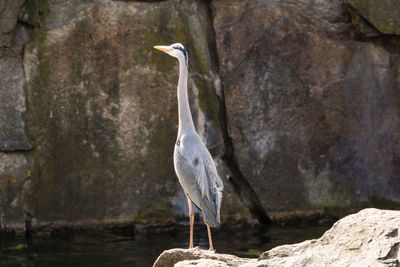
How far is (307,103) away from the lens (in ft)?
24.0

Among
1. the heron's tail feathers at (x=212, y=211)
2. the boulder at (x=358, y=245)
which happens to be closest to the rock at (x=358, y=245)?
the boulder at (x=358, y=245)

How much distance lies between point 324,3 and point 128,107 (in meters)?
2.40

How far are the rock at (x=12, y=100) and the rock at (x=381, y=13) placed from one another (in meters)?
3.59

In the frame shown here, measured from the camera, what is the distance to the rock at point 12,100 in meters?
6.74

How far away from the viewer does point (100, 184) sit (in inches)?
273

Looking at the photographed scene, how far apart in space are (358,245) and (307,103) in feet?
14.1

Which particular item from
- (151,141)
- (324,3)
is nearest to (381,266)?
(151,141)

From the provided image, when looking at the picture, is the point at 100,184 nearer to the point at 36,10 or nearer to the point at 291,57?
the point at 36,10

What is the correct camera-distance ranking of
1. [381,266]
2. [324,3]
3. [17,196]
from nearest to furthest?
[381,266] < [17,196] < [324,3]

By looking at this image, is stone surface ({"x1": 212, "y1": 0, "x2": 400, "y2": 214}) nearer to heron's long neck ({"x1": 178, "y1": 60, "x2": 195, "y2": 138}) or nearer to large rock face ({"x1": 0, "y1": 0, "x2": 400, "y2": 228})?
large rock face ({"x1": 0, "y1": 0, "x2": 400, "y2": 228})

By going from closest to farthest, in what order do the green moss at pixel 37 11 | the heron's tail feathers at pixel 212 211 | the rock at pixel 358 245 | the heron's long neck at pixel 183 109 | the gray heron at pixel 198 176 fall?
the rock at pixel 358 245 < the heron's tail feathers at pixel 212 211 < the gray heron at pixel 198 176 < the heron's long neck at pixel 183 109 < the green moss at pixel 37 11

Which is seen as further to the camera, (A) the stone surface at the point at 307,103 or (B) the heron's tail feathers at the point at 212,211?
(A) the stone surface at the point at 307,103

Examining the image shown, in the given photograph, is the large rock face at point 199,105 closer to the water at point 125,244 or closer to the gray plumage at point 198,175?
the water at point 125,244

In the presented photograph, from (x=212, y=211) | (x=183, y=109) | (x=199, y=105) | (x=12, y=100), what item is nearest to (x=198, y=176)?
(x=212, y=211)
